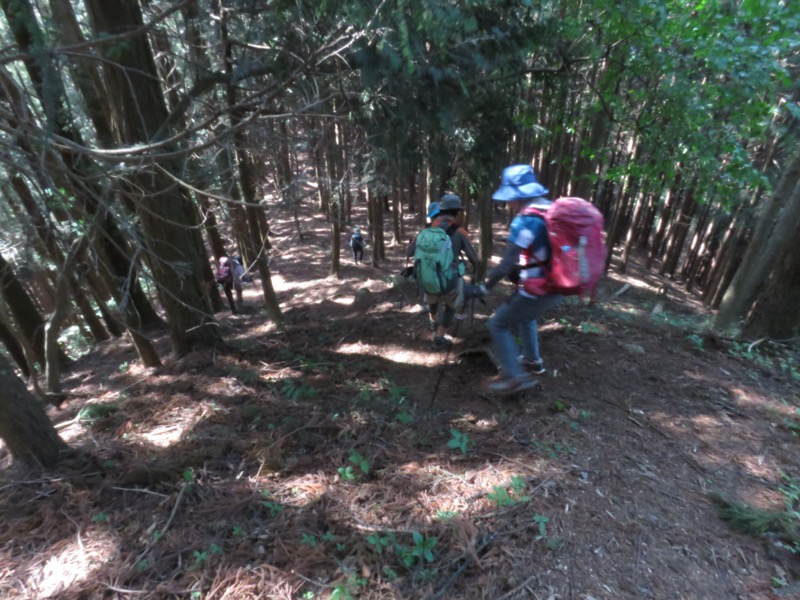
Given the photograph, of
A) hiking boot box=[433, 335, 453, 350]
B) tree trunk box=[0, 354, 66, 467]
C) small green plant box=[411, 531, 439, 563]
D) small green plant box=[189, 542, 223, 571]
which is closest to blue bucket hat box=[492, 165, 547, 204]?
hiking boot box=[433, 335, 453, 350]

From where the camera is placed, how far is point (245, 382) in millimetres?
5027

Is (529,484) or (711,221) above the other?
(529,484)

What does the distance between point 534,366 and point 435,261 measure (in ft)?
5.48

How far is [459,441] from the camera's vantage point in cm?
351

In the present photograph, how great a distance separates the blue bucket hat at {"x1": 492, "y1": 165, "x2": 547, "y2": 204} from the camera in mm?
3713

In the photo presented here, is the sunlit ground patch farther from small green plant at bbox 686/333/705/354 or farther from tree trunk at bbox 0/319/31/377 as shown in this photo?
tree trunk at bbox 0/319/31/377

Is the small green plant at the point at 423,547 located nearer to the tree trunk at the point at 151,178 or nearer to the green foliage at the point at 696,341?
the tree trunk at the point at 151,178

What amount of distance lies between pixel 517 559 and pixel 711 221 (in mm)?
23394

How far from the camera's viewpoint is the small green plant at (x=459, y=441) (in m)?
3.43

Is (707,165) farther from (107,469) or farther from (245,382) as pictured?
(107,469)

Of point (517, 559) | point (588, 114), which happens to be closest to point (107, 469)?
point (517, 559)

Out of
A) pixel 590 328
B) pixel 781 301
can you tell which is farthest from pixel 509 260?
pixel 781 301

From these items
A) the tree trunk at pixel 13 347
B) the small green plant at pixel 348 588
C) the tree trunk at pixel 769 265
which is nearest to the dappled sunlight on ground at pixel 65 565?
the small green plant at pixel 348 588

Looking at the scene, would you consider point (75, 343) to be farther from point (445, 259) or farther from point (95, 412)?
point (445, 259)
